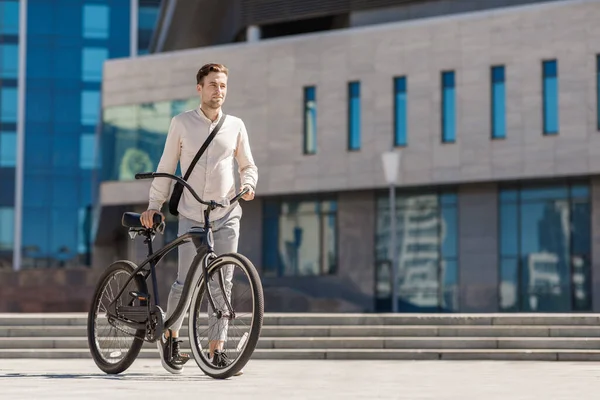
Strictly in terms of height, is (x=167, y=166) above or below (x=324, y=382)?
above

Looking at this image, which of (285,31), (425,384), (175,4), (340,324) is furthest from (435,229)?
(425,384)

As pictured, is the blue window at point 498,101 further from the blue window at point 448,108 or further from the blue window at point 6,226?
the blue window at point 6,226

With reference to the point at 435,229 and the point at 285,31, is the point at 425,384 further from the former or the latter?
the point at 285,31

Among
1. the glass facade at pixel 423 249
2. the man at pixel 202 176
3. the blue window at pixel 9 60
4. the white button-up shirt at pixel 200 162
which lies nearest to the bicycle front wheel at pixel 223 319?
the man at pixel 202 176

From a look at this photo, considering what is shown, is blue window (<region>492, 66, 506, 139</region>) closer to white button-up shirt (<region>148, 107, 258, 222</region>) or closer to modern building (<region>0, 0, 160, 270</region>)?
white button-up shirt (<region>148, 107, 258, 222</region>)

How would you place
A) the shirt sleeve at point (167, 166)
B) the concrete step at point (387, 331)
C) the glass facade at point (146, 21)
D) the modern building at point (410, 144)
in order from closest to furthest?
1. the shirt sleeve at point (167, 166)
2. the concrete step at point (387, 331)
3. the modern building at point (410, 144)
4. the glass facade at point (146, 21)

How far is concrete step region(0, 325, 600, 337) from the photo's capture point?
13188mm

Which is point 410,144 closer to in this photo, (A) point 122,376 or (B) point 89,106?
(A) point 122,376

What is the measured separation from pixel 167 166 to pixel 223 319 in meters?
1.23

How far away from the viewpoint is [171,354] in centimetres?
819

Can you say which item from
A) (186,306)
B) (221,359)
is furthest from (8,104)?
(221,359)

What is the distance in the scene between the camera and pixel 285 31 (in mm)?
39094

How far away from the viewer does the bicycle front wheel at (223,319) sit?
302 inches

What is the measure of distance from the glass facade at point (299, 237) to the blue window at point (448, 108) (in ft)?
15.1
